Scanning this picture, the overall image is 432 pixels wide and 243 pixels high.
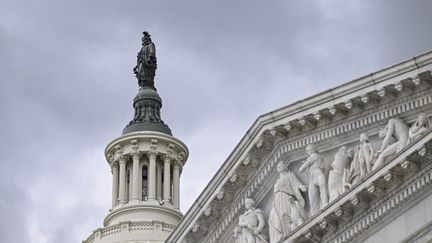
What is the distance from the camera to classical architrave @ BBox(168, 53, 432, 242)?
3706 cm

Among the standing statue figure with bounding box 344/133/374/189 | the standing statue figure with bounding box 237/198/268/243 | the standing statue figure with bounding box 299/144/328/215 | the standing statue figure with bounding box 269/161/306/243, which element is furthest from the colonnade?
the standing statue figure with bounding box 344/133/374/189

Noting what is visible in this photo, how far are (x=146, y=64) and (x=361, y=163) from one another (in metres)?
39.0

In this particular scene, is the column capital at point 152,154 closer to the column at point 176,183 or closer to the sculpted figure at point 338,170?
the column at point 176,183

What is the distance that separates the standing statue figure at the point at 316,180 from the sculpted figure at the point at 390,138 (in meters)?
2.15

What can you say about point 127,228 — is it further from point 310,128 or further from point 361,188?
point 361,188

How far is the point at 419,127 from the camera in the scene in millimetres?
36344

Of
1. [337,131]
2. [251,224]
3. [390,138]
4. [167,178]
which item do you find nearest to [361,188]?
[390,138]

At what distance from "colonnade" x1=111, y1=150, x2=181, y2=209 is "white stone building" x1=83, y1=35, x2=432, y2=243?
85.6 feet

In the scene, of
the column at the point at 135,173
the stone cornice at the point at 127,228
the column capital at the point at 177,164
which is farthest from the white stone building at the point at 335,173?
→ the column capital at the point at 177,164

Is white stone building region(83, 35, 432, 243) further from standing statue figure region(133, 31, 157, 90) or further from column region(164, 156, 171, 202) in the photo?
standing statue figure region(133, 31, 157, 90)

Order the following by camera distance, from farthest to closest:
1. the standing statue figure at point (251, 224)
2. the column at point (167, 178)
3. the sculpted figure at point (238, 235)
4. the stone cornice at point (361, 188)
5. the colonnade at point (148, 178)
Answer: the column at point (167, 178) → the colonnade at point (148, 178) → the sculpted figure at point (238, 235) → the standing statue figure at point (251, 224) → the stone cornice at point (361, 188)

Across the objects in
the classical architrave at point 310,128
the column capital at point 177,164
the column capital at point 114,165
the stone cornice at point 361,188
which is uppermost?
the column capital at point 177,164

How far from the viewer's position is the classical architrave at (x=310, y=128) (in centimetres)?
3706

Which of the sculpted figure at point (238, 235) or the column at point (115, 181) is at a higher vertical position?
the column at point (115, 181)
